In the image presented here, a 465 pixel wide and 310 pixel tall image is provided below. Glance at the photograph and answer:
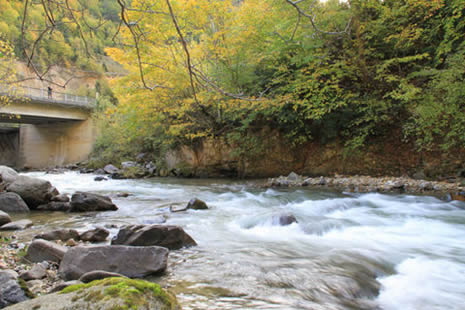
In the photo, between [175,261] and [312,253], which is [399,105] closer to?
[312,253]

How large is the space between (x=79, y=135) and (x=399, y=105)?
26.2 m

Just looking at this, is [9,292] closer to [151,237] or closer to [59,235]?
[151,237]

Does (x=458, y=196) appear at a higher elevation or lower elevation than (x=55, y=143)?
lower

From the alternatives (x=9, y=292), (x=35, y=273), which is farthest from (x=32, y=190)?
(x=9, y=292)

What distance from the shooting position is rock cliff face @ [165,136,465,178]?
9.35 meters

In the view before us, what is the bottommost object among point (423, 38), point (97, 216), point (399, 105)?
point (97, 216)

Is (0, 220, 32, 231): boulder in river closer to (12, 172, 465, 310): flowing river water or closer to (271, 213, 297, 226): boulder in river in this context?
(12, 172, 465, 310): flowing river water

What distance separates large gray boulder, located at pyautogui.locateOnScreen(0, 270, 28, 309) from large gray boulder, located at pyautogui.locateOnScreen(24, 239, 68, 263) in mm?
976

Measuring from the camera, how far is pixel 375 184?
920cm

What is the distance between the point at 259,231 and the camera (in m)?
5.08

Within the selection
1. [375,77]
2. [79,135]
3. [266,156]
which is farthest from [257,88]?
[79,135]

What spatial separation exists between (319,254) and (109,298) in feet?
9.22

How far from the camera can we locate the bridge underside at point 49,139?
26.4 meters

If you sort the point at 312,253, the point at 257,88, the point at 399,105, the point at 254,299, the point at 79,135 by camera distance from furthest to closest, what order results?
the point at 79,135, the point at 257,88, the point at 399,105, the point at 312,253, the point at 254,299
